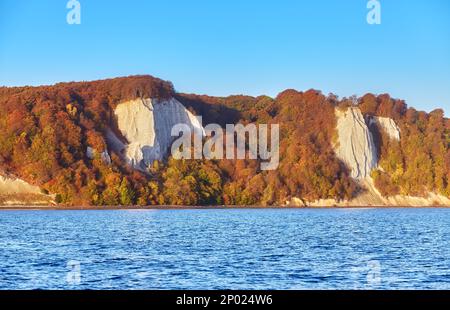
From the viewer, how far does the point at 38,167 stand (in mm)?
136375

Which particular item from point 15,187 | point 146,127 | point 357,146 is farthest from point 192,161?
point 15,187

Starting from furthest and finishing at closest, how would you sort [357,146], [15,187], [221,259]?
[357,146] → [15,187] → [221,259]

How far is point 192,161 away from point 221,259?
113295 mm

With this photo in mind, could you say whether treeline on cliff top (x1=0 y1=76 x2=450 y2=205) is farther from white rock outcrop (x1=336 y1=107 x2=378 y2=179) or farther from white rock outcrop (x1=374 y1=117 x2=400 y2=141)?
white rock outcrop (x1=336 y1=107 x2=378 y2=179)

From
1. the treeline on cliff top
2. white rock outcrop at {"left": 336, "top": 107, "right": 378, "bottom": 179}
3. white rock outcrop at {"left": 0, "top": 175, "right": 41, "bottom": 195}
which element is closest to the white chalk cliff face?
the treeline on cliff top

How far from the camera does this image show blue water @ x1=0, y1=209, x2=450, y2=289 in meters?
34.2

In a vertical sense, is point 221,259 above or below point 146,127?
below

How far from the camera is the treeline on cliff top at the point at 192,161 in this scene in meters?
140

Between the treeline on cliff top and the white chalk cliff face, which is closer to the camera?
the treeline on cliff top

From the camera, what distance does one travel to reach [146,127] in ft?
488

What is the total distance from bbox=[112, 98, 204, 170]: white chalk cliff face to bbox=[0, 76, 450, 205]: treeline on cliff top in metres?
1.85

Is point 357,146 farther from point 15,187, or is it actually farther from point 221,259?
point 221,259

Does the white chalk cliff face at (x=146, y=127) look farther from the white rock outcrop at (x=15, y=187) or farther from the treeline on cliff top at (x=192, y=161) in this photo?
the white rock outcrop at (x=15, y=187)
